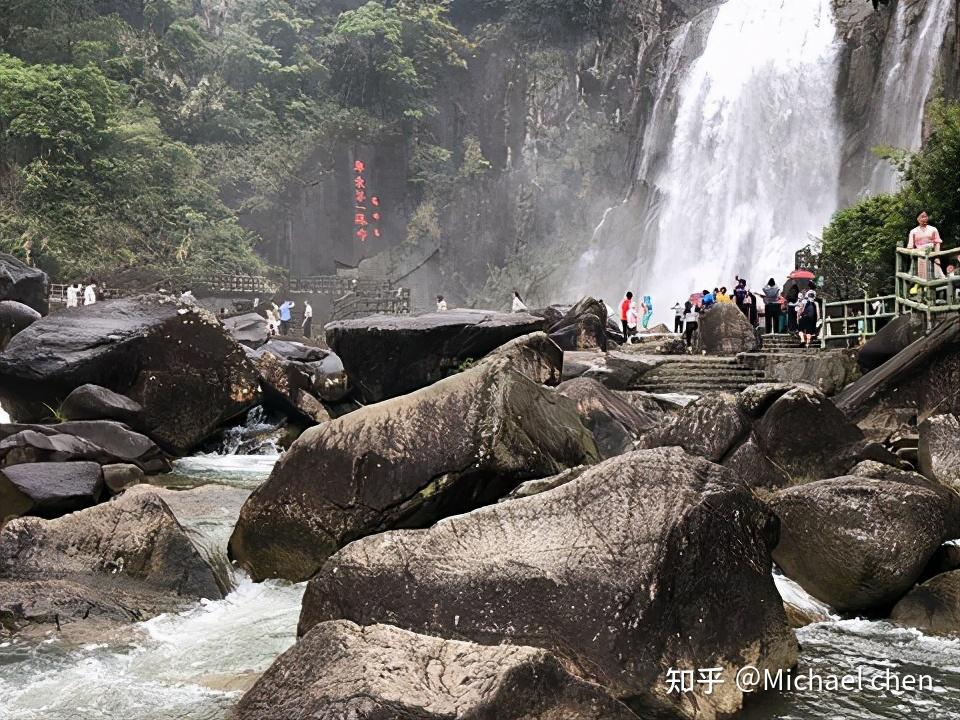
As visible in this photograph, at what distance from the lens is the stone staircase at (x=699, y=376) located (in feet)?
59.2

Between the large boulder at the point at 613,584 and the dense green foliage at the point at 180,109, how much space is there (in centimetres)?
3653

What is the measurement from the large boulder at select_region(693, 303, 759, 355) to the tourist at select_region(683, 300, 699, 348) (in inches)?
38.0

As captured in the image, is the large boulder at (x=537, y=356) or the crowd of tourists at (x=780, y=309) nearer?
the large boulder at (x=537, y=356)

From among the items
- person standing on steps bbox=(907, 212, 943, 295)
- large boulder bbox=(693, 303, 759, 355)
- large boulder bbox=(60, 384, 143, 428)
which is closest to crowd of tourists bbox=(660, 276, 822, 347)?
large boulder bbox=(693, 303, 759, 355)

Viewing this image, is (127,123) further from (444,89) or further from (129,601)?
(129,601)

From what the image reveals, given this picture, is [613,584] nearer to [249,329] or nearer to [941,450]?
[941,450]

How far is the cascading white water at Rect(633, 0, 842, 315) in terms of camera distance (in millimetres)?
34875

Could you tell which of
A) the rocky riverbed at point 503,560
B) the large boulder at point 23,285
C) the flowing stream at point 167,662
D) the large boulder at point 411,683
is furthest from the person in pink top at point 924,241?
the large boulder at point 23,285

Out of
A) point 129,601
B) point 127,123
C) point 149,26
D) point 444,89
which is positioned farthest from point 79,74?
point 129,601

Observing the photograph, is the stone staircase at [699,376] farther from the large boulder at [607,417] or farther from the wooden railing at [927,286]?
the large boulder at [607,417]

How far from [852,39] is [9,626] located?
1359 inches

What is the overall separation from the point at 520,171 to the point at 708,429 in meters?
42.4

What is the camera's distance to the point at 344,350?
17.5 metres

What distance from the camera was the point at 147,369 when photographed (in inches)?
569
